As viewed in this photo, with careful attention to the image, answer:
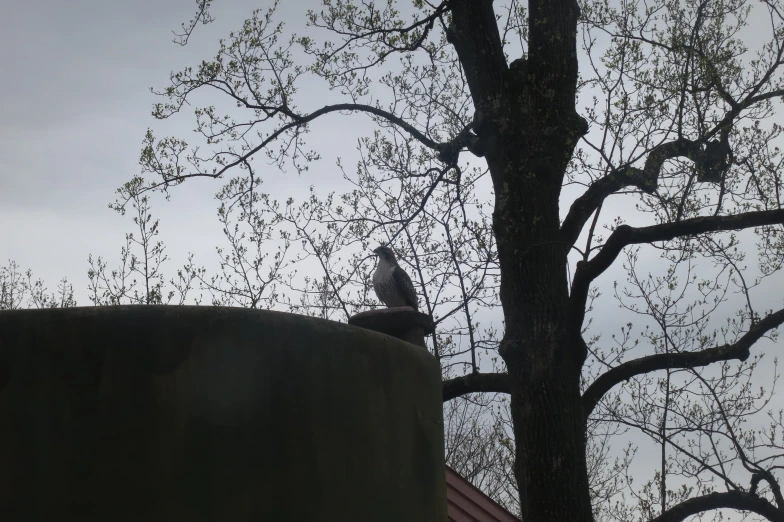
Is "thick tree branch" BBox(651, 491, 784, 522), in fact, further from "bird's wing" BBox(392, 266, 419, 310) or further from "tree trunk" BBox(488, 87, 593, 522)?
"bird's wing" BBox(392, 266, 419, 310)

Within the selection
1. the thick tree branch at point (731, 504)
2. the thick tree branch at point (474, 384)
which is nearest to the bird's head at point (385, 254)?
the thick tree branch at point (474, 384)

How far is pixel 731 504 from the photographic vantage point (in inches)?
310

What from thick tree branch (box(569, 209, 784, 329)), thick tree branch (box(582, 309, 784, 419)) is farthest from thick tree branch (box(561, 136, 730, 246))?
thick tree branch (box(582, 309, 784, 419))

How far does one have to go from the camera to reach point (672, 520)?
743cm

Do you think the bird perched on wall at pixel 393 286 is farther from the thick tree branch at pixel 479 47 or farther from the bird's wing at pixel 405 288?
the thick tree branch at pixel 479 47

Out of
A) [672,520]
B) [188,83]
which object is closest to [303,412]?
[672,520]

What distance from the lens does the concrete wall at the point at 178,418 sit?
9.78 ft

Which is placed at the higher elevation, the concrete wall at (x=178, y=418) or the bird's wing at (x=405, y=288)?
the bird's wing at (x=405, y=288)

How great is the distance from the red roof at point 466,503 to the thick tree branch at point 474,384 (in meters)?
1.05

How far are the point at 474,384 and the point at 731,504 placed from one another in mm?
2885

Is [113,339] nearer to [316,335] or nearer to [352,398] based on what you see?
[316,335]

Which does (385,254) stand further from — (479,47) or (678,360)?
(678,360)

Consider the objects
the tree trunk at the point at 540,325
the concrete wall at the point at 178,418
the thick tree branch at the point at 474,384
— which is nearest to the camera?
the concrete wall at the point at 178,418

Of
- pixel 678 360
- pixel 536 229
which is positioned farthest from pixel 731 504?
pixel 536 229
